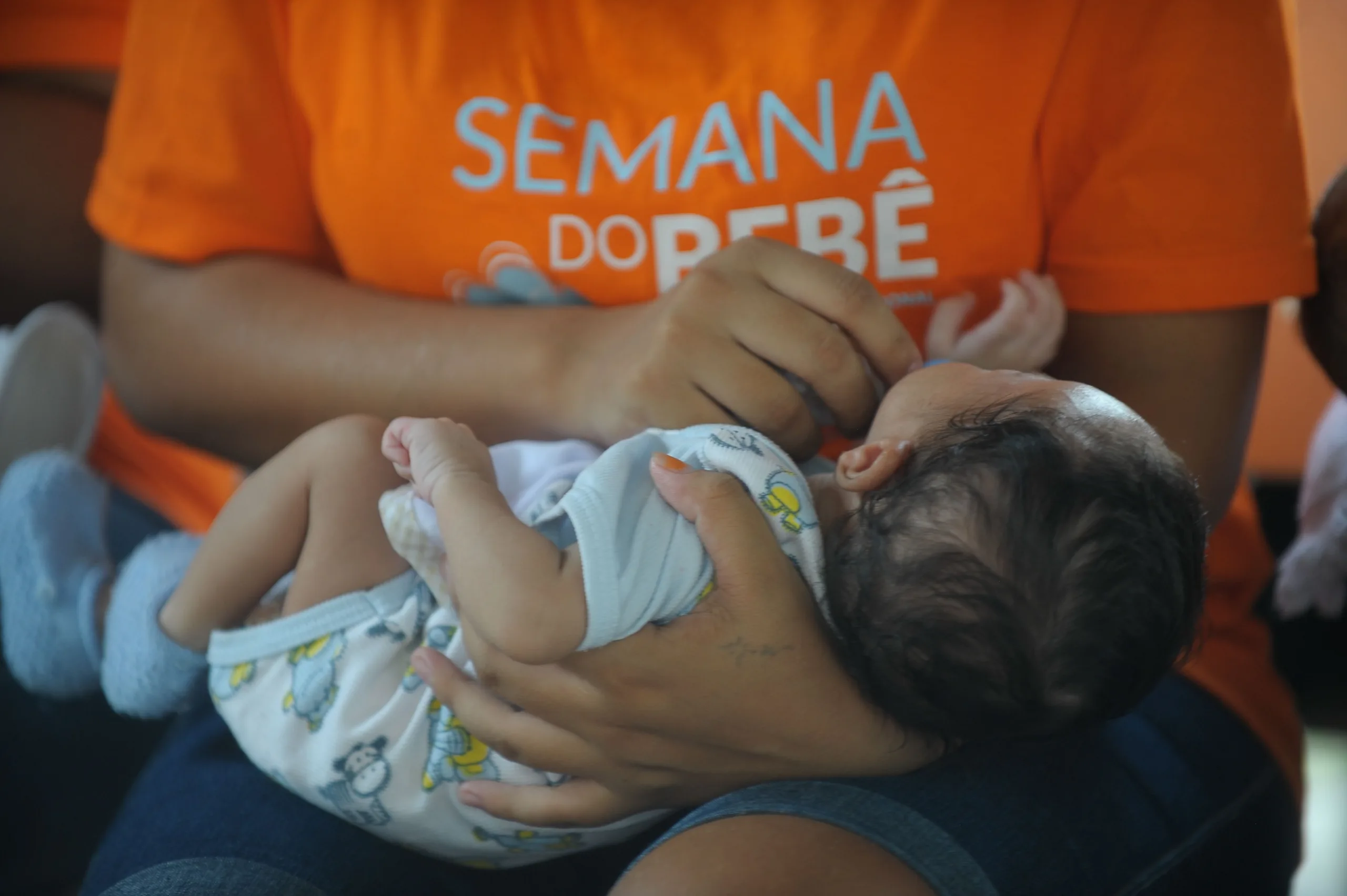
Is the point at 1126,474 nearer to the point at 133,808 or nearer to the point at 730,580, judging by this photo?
the point at 730,580

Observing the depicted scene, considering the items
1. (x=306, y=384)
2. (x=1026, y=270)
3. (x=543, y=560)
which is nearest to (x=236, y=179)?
(x=306, y=384)

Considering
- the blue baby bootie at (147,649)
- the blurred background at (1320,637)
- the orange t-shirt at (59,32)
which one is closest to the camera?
the blue baby bootie at (147,649)

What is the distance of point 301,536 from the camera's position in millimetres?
749

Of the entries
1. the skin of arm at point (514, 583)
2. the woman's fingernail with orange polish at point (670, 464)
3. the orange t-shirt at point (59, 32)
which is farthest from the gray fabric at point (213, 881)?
the orange t-shirt at point (59, 32)

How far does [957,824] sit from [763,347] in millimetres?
330

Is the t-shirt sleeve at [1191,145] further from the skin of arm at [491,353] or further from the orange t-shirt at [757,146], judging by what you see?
the skin of arm at [491,353]

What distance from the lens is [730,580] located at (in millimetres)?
612

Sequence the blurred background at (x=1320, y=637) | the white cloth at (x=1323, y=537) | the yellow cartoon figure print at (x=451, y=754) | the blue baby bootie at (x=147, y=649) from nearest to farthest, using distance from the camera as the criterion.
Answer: the yellow cartoon figure print at (x=451, y=754), the blue baby bootie at (x=147, y=649), the white cloth at (x=1323, y=537), the blurred background at (x=1320, y=637)

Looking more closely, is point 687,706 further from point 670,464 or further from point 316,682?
point 316,682

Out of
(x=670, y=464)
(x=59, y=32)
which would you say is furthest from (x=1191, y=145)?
(x=59, y=32)

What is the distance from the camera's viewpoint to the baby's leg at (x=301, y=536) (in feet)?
2.38

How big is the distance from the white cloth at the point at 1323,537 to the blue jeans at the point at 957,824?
7.3 inches

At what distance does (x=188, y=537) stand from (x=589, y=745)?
425 mm

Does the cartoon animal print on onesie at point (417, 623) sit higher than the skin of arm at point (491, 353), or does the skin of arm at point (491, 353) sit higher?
the skin of arm at point (491, 353)
